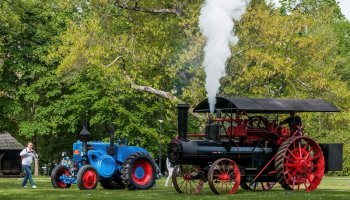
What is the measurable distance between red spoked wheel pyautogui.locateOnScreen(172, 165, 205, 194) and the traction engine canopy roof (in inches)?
79.2

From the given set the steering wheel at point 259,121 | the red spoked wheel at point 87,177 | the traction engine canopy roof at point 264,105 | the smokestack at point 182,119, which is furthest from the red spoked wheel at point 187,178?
the red spoked wheel at point 87,177

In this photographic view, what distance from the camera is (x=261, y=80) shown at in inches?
1390

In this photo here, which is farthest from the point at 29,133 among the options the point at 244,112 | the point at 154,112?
the point at 244,112

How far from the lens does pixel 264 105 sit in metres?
22.5

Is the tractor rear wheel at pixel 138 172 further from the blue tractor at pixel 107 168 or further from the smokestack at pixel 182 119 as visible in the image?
the smokestack at pixel 182 119

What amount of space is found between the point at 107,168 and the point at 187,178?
4.43m

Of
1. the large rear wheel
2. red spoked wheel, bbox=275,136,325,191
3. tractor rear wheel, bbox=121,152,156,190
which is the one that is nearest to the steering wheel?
red spoked wheel, bbox=275,136,325,191

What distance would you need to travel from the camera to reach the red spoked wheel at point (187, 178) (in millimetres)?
22531

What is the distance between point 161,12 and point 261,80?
588 cm

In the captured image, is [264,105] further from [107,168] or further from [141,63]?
[141,63]

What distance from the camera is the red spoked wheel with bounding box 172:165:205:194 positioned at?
22.5 meters

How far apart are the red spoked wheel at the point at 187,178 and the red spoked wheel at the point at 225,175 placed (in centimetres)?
86

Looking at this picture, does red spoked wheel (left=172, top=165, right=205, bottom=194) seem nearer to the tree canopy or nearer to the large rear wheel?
the large rear wheel

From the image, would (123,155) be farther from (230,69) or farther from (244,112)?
(230,69)
